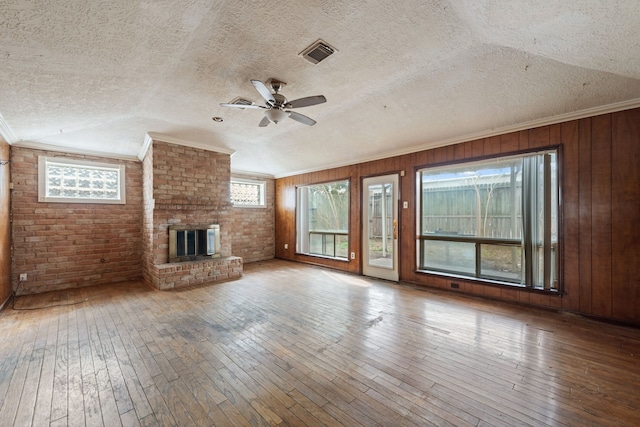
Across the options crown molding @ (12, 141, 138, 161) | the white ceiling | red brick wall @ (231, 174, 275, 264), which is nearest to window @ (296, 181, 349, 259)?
red brick wall @ (231, 174, 275, 264)

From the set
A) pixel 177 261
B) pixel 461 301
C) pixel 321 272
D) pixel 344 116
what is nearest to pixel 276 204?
pixel 321 272

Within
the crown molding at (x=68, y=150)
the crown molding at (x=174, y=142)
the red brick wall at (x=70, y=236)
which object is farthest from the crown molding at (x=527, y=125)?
the red brick wall at (x=70, y=236)

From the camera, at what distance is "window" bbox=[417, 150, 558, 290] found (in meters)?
3.59

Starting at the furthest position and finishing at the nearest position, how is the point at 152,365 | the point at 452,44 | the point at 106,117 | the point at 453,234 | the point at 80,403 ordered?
1. the point at 453,234
2. the point at 106,117
3. the point at 452,44
4. the point at 152,365
5. the point at 80,403

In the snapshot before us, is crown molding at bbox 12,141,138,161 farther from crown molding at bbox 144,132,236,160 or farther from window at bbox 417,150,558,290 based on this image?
window at bbox 417,150,558,290

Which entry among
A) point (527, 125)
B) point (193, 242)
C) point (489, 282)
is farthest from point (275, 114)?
point (489, 282)

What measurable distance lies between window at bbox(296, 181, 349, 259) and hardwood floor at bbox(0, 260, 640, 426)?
9.21 feet

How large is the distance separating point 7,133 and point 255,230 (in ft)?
16.3

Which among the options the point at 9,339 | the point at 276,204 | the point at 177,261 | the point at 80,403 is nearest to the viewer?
the point at 80,403

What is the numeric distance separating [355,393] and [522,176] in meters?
3.87

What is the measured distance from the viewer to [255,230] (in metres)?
7.56

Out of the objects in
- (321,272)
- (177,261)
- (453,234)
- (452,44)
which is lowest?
(321,272)

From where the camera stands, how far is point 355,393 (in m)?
1.90

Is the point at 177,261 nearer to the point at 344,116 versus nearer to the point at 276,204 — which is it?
the point at 276,204
